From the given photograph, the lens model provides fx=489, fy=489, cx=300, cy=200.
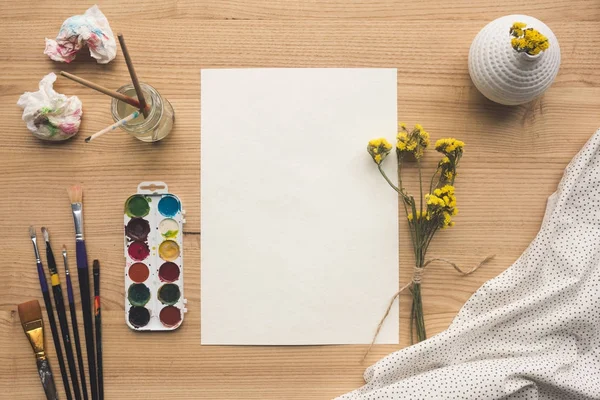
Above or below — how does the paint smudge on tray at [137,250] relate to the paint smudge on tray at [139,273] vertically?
above

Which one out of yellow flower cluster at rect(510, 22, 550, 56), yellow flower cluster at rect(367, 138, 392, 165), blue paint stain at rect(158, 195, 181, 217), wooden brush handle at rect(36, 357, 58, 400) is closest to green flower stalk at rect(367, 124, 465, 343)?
yellow flower cluster at rect(367, 138, 392, 165)

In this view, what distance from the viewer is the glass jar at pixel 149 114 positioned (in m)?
0.63

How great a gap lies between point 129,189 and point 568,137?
634mm

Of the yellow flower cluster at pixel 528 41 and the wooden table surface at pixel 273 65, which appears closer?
the yellow flower cluster at pixel 528 41

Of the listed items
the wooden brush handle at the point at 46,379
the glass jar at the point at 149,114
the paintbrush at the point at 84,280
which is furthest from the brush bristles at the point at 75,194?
the wooden brush handle at the point at 46,379

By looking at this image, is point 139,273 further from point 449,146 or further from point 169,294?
point 449,146

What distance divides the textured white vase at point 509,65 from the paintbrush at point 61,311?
64 cm

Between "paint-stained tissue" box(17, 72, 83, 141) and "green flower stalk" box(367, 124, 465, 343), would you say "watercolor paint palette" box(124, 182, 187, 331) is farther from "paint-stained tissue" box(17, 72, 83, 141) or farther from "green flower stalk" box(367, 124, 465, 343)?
"green flower stalk" box(367, 124, 465, 343)

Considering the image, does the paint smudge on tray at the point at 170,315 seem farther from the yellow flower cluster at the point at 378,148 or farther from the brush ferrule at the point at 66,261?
the yellow flower cluster at the point at 378,148

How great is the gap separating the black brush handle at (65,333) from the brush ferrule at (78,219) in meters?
0.08

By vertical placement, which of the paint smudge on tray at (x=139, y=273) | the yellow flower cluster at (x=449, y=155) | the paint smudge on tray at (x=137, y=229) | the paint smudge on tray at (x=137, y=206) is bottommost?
the paint smudge on tray at (x=139, y=273)

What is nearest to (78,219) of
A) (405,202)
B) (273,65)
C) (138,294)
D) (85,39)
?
(138,294)

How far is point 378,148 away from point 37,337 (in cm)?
55

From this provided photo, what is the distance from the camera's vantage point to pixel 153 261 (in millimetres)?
700
